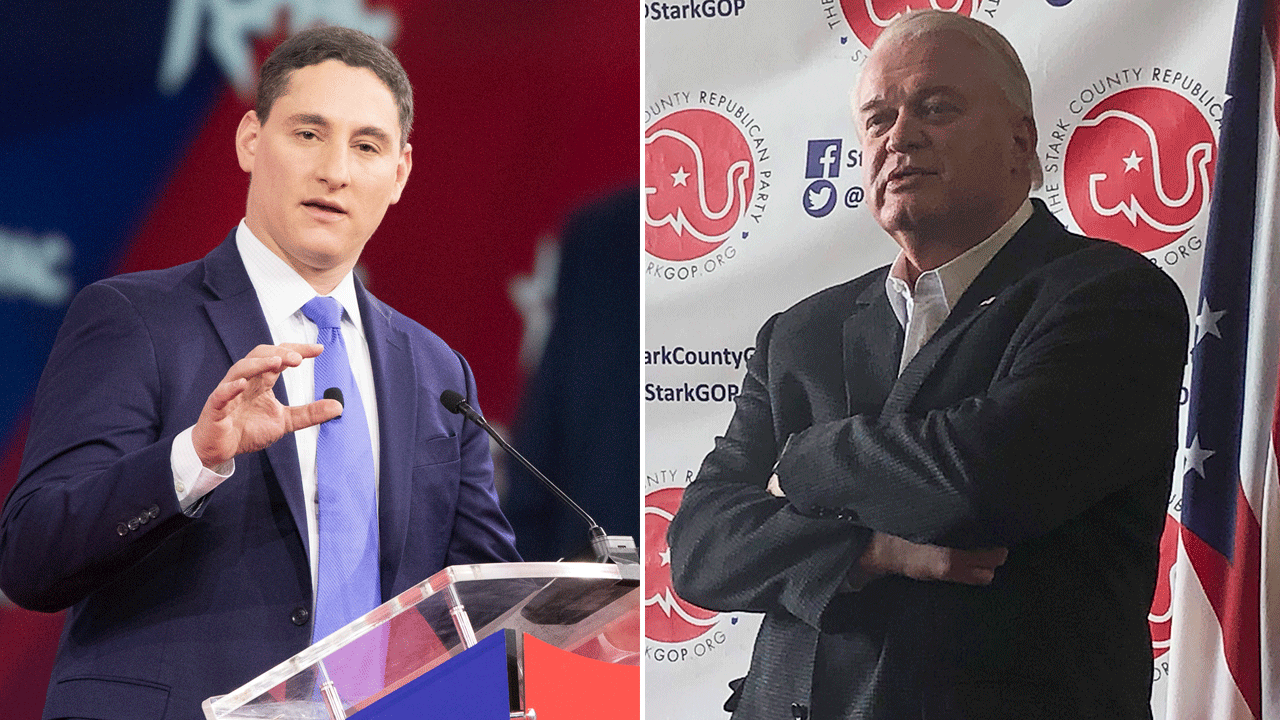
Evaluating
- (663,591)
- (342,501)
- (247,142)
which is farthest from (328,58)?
(663,591)

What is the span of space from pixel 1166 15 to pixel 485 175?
5.08 ft

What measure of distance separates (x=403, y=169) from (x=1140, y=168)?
5.49 ft

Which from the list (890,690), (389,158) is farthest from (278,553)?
(890,690)

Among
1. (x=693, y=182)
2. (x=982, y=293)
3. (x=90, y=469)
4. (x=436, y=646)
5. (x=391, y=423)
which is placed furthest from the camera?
(x=391, y=423)

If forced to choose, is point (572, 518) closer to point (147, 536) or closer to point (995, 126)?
point (147, 536)

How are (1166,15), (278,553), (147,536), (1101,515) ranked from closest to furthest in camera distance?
(1101,515) < (1166,15) < (147,536) < (278,553)

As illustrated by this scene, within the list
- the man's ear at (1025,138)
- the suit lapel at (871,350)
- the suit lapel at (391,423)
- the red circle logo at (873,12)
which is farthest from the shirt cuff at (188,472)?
the man's ear at (1025,138)

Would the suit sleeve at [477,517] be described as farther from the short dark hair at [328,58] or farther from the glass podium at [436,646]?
the short dark hair at [328,58]

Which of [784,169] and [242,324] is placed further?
[242,324]

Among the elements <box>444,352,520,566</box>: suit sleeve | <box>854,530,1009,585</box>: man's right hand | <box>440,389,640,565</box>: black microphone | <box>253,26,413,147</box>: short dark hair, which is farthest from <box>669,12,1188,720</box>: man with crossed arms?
<box>253,26,413,147</box>: short dark hair

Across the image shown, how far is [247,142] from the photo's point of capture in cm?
280

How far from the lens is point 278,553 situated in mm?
2529

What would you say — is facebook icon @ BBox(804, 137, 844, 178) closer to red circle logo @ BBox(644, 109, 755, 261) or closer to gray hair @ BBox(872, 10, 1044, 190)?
red circle logo @ BBox(644, 109, 755, 261)

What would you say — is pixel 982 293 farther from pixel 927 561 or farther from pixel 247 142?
pixel 247 142
